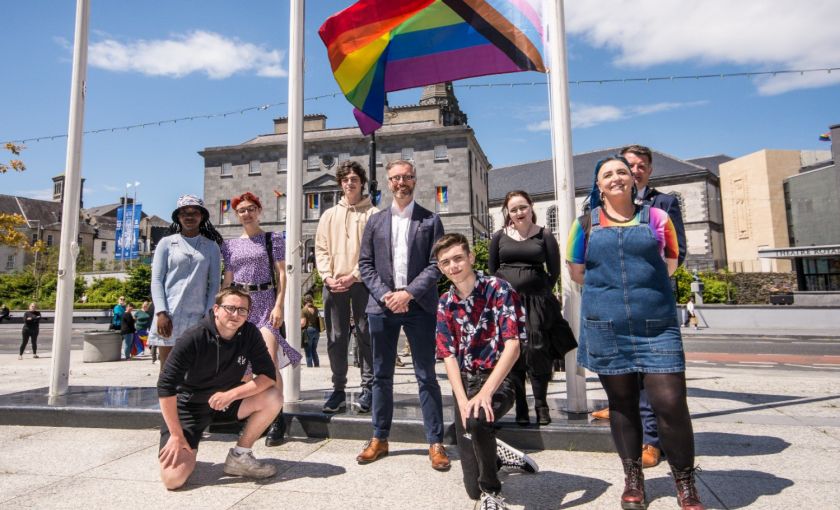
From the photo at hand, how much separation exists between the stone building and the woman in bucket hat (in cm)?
4109

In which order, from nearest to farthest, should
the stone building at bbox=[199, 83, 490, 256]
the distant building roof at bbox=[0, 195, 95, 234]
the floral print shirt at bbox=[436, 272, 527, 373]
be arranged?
1. the floral print shirt at bbox=[436, 272, 527, 373]
2. the stone building at bbox=[199, 83, 490, 256]
3. the distant building roof at bbox=[0, 195, 95, 234]

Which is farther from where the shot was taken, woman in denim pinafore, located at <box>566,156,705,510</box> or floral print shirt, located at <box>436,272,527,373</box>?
floral print shirt, located at <box>436,272,527,373</box>

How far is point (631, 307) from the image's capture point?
9.77 feet

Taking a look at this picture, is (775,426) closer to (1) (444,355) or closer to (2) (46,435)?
(1) (444,355)

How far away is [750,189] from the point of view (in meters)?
56.4

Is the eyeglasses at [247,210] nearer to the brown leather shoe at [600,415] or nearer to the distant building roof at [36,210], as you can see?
the brown leather shoe at [600,415]

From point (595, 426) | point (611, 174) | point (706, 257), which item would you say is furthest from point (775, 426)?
point (706, 257)

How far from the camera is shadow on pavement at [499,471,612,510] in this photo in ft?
9.91

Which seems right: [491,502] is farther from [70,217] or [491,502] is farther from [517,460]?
[70,217]

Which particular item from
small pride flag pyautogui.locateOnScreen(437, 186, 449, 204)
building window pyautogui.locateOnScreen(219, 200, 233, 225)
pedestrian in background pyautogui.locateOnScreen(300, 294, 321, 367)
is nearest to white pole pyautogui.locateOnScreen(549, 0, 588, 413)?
pedestrian in background pyautogui.locateOnScreen(300, 294, 321, 367)

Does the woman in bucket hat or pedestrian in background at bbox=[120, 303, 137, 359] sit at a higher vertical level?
the woman in bucket hat

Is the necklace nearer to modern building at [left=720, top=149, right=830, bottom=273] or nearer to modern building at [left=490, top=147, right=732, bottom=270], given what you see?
modern building at [left=490, top=147, right=732, bottom=270]

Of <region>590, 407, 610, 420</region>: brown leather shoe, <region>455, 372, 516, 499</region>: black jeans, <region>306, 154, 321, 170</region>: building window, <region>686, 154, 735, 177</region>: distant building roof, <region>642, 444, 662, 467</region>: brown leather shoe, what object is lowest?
<region>642, 444, 662, 467</region>: brown leather shoe

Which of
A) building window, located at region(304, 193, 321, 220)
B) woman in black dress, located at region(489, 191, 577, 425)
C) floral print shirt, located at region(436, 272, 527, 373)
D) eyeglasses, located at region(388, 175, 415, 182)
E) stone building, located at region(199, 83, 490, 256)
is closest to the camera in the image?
floral print shirt, located at region(436, 272, 527, 373)
